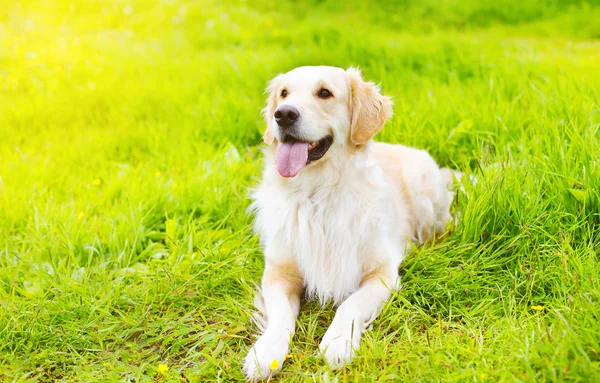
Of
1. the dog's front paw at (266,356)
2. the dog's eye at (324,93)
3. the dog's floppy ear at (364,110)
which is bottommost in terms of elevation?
the dog's front paw at (266,356)

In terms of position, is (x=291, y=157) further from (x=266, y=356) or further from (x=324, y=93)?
(x=266, y=356)

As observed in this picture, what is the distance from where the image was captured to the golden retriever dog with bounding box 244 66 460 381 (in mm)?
2857

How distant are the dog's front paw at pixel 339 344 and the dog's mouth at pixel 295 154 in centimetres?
82

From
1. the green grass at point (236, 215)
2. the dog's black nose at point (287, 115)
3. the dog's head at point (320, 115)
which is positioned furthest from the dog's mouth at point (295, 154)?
the green grass at point (236, 215)

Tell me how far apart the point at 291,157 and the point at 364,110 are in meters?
0.51

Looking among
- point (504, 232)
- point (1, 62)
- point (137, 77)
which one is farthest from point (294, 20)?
point (504, 232)

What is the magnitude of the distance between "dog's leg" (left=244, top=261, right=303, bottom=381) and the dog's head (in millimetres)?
528

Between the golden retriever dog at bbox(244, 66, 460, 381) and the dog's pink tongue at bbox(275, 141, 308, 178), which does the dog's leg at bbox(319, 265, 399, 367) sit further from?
the dog's pink tongue at bbox(275, 141, 308, 178)

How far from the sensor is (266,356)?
7.83 feet

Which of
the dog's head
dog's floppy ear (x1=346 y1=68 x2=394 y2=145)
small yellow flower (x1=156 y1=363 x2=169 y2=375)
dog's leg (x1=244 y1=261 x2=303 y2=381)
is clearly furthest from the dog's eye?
small yellow flower (x1=156 y1=363 x2=169 y2=375)

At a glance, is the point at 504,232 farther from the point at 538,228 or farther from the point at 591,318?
the point at 591,318

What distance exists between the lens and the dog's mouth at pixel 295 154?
9.40ft

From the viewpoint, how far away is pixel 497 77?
5.08m

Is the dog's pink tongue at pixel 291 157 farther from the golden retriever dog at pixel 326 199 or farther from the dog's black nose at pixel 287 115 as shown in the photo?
the dog's black nose at pixel 287 115
